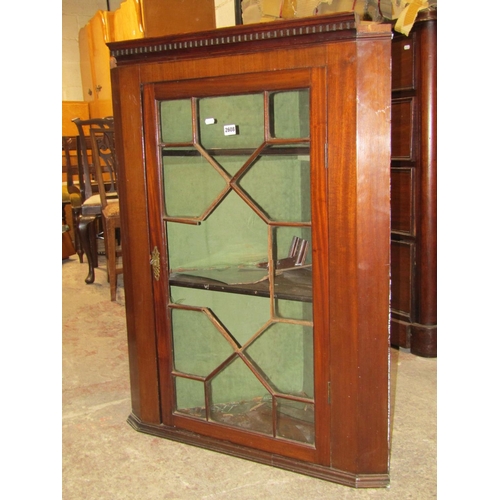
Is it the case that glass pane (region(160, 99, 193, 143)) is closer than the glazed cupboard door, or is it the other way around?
the glazed cupboard door

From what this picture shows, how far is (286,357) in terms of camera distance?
173 cm

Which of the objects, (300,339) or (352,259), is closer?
(352,259)

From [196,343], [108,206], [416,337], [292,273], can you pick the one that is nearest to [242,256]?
[292,273]

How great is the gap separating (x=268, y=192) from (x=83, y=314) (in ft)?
6.96

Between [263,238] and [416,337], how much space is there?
1240mm

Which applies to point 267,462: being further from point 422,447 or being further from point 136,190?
point 136,190

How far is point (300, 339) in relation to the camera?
5.57ft

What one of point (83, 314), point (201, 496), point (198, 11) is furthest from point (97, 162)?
point (201, 496)

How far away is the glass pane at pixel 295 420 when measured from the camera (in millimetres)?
1715

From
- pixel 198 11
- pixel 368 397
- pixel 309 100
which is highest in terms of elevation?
A: pixel 198 11

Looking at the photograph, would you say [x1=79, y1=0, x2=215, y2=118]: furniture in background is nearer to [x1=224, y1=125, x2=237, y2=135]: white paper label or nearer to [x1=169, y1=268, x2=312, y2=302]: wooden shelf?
[x1=224, y1=125, x2=237, y2=135]: white paper label

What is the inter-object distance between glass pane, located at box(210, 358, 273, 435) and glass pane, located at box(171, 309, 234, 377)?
0.05 metres

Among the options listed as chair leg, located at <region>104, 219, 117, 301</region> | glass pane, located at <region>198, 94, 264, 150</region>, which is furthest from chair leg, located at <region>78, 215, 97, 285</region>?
glass pane, located at <region>198, 94, 264, 150</region>

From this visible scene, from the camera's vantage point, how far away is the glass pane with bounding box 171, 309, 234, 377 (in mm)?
1848
